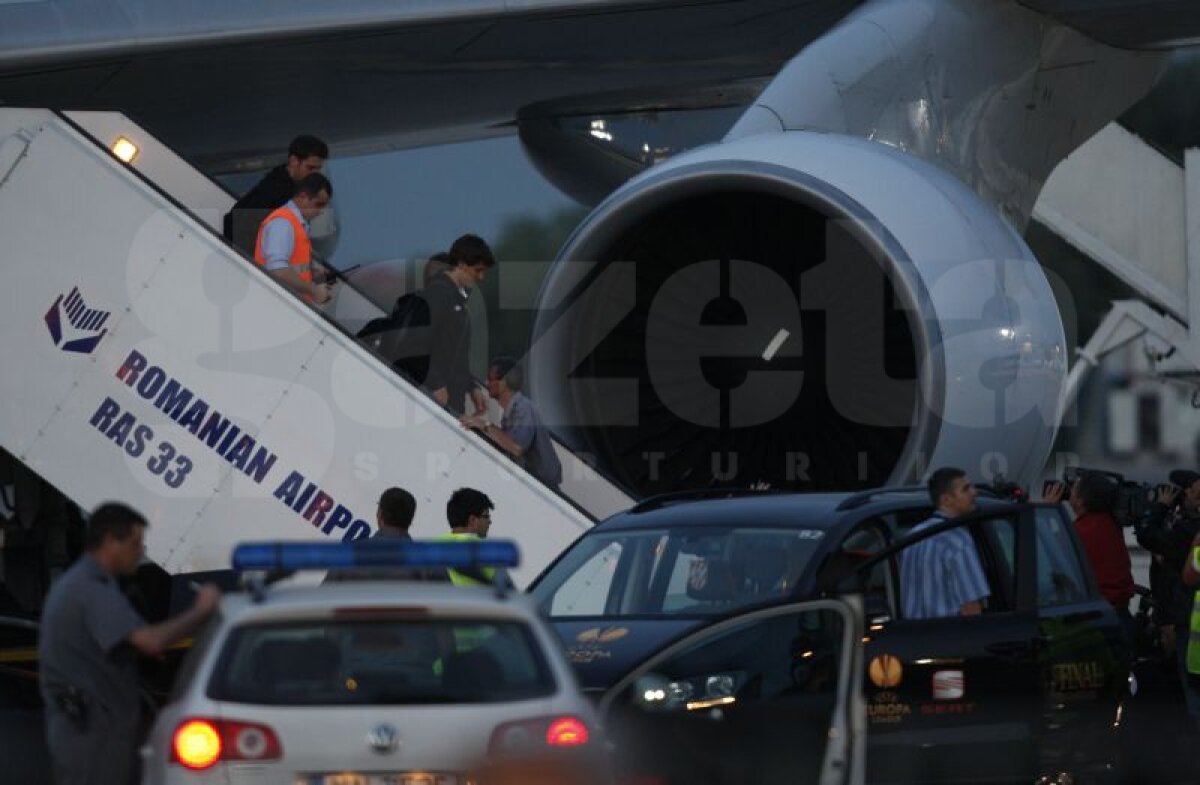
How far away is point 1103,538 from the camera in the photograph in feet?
40.8

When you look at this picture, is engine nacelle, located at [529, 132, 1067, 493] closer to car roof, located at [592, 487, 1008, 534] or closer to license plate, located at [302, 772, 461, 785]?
car roof, located at [592, 487, 1008, 534]

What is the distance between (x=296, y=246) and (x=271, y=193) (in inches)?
21.3

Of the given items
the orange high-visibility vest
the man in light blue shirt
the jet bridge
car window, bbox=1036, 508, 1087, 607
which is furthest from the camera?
the orange high-visibility vest

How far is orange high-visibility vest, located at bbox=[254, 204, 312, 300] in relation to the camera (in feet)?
40.9

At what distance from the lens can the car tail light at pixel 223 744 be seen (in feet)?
20.3

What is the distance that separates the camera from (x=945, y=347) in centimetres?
1092

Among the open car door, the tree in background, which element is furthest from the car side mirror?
the tree in background

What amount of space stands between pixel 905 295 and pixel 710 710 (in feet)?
11.8

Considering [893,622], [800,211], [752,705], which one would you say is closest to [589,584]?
[893,622]

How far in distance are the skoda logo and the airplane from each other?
5176 mm

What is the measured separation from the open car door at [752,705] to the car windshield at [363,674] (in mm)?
935

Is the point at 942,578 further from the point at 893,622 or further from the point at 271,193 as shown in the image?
the point at 271,193

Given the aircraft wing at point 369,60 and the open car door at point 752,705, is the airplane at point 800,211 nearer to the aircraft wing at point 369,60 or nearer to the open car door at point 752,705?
the aircraft wing at point 369,60

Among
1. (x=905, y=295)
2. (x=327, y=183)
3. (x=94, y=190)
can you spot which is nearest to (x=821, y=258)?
(x=905, y=295)
